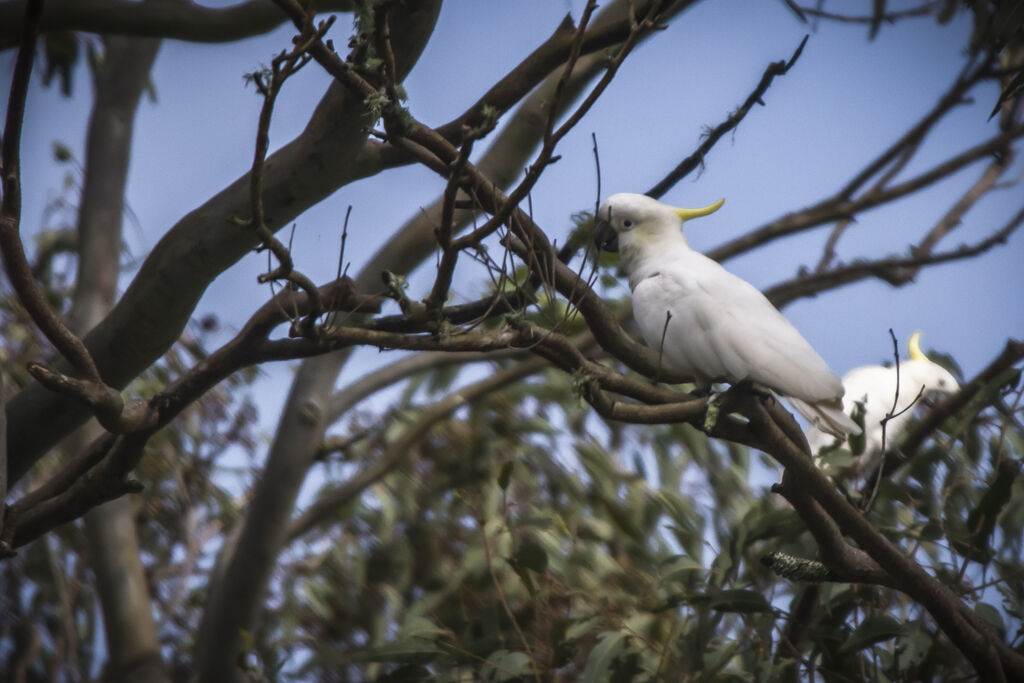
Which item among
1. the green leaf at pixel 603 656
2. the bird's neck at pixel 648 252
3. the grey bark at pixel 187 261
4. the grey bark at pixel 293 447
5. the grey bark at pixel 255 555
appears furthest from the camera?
the grey bark at pixel 255 555

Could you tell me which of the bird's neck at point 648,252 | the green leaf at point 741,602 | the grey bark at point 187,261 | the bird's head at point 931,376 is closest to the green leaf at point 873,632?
the green leaf at point 741,602

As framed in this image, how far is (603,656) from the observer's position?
57.7 inches

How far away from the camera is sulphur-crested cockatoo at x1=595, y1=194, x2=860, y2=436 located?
1295 mm

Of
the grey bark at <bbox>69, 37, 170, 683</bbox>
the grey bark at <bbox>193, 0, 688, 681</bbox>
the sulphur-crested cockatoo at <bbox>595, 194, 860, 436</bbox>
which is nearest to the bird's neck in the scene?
the sulphur-crested cockatoo at <bbox>595, 194, 860, 436</bbox>

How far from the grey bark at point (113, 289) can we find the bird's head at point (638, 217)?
119 centimetres

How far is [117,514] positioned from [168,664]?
2.93ft

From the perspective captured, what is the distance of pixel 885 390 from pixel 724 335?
94 centimetres

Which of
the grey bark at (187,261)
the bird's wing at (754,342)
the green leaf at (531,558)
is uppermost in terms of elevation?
the grey bark at (187,261)

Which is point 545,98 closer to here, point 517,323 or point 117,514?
point 517,323

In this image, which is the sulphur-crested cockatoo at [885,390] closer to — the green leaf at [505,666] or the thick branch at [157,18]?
the green leaf at [505,666]

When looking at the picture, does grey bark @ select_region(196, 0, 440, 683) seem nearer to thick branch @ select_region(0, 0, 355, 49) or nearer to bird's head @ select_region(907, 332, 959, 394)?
thick branch @ select_region(0, 0, 355, 49)

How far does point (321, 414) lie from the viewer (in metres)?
2.12

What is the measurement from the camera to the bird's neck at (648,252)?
61.0 inches

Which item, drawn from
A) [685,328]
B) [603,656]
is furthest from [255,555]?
[685,328]
